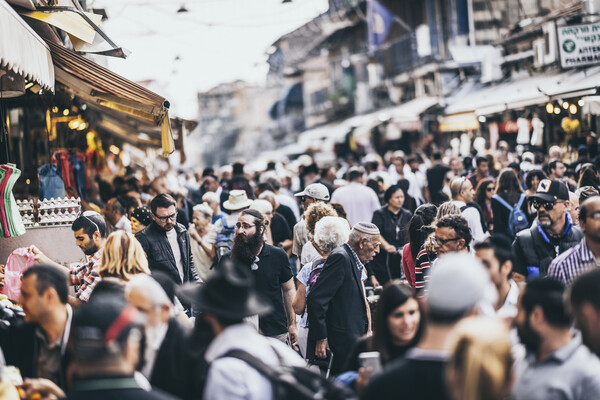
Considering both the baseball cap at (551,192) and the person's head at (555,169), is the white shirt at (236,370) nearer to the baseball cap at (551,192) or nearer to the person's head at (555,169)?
the baseball cap at (551,192)

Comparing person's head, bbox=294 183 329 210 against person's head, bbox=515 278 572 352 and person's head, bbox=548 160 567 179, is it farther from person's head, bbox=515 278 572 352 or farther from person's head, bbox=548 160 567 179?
person's head, bbox=515 278 572 352

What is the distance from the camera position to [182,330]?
4738 millimetres

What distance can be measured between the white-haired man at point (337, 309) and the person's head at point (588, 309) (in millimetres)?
3220

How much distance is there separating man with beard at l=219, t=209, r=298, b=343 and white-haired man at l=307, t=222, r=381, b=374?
0.76m

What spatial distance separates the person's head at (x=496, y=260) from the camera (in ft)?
17.5

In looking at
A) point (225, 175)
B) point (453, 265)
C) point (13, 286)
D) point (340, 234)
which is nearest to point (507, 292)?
point (453, 265)

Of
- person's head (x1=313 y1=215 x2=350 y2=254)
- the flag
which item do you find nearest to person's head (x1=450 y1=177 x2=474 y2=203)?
person's head (x1=313 y1=215 x2=350 y2=254)

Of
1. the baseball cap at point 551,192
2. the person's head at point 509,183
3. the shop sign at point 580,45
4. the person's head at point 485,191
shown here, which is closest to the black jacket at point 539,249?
the baseball cap at point 551,192

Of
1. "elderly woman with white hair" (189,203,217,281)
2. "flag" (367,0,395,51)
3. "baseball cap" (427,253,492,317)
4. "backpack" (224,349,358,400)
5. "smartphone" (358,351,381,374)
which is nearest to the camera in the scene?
"baseball cap" (427,253,492,317)

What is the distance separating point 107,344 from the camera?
3668 mm

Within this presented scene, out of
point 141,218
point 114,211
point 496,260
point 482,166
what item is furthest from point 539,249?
point 482,166

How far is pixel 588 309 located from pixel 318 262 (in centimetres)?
377

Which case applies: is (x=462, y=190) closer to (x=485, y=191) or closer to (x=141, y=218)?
(x=485, y=191)

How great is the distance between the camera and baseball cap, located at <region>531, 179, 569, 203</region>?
7484 millimetres
